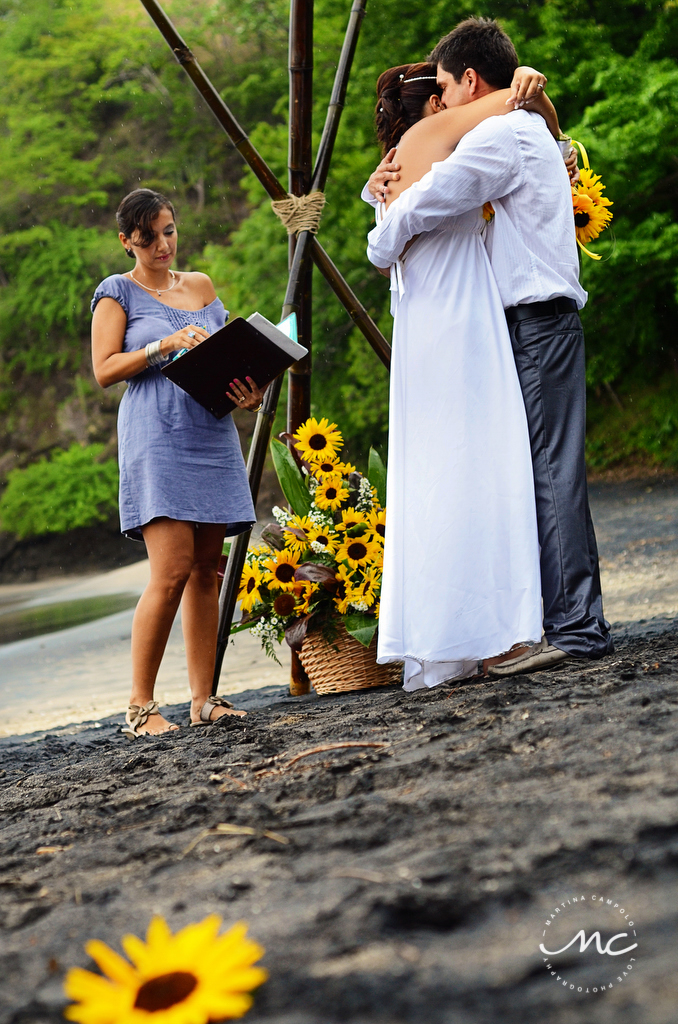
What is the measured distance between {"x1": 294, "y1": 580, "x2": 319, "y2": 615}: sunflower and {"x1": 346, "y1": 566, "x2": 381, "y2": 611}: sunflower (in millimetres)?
101

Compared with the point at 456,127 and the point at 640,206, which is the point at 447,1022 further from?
the point at 640,206

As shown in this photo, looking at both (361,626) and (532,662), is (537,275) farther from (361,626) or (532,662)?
(361,626)

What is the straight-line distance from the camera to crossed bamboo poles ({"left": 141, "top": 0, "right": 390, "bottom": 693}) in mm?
2666

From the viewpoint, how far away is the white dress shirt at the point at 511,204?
6.32 ft

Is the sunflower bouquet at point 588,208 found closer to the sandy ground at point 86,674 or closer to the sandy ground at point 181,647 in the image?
the sandy ground at point 181,647

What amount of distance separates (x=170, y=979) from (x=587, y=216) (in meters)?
2.18

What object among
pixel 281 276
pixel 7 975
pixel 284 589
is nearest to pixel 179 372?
pixel 284 589

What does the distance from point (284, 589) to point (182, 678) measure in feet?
8.87

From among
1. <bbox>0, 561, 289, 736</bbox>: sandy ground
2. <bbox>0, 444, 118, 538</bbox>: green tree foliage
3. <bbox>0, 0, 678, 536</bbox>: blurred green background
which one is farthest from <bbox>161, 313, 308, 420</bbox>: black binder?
<bbox>0, 444, 118, 538</bbox>: green tree foliage

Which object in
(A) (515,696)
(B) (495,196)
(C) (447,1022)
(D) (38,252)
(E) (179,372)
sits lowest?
(A) (515,696)

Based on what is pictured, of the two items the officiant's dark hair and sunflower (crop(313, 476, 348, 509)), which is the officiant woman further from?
sunflower (crop(313, 476, 348, 509))

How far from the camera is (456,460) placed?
200 centimetres

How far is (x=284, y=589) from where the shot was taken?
260 cm

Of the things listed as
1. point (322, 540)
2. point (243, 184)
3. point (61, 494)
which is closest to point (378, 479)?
point (322, 540)
